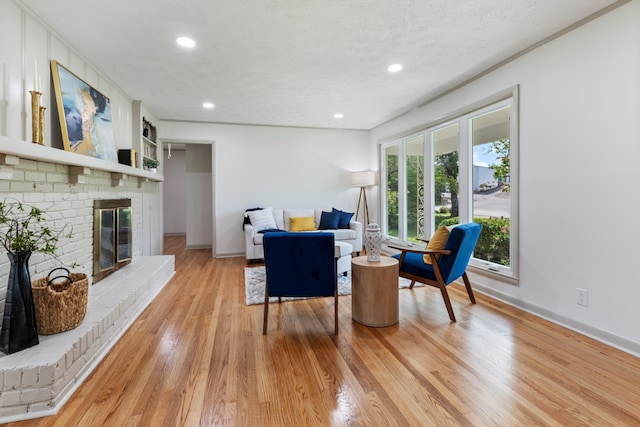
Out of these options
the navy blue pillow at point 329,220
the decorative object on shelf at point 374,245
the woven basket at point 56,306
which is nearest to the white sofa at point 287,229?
the navy blue pillow at point 329,220

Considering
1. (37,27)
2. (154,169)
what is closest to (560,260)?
(37,27)

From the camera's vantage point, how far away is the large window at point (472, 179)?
3.32 m

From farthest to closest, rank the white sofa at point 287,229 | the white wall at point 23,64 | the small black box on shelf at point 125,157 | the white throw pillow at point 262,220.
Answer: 1. the white throw pillow at point 262,220
2. the white sofa at point 287,229
3. the small black box on shelf at point 125,157
4. the white wall at point 23,64

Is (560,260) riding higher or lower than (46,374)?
higher

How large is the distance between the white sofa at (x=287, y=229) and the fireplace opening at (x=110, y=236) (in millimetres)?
1699

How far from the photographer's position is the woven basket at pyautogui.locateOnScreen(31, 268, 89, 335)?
6.29 feet

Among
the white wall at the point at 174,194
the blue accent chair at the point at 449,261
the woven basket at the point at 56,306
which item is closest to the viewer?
the woven basket at the point at 56,306

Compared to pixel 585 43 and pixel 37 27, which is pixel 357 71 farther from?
pixel 37 27

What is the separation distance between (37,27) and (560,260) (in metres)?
4.64

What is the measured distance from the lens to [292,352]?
223 cm

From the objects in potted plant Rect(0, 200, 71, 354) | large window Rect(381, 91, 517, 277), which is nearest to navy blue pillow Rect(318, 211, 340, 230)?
large window Rect(381, 91, 517, 277)

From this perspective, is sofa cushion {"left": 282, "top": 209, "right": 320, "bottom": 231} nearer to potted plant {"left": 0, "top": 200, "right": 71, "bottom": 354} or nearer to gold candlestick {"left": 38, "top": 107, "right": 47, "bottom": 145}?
gold candlestick {"left": 38, "top": 107, "right": 47, "bottom": 145}

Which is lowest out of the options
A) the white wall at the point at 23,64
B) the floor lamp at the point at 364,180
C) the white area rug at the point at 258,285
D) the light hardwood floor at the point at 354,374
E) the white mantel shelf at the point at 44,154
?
the light hardwood floor at the point at 354,374

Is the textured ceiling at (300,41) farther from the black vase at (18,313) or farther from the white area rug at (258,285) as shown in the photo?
the white area rug at (258,285)
